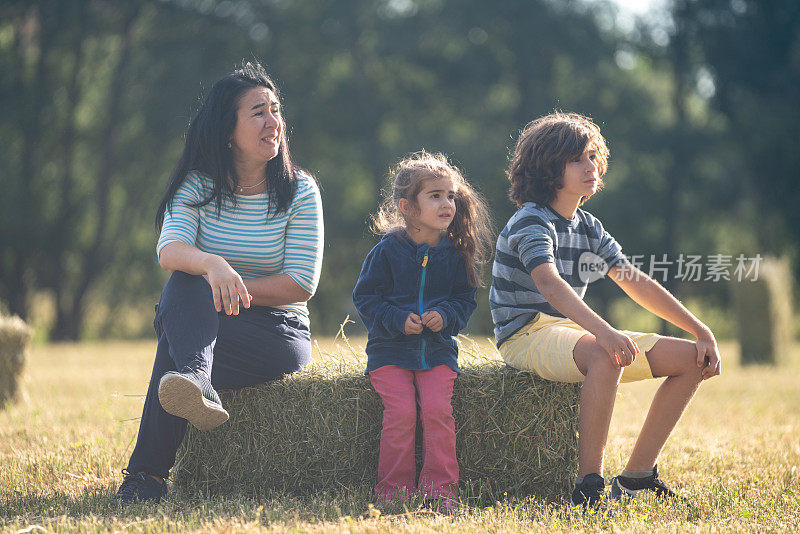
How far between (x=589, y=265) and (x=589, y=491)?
978 millimetres

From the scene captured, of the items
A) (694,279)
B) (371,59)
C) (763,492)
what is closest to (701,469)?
(763,492)

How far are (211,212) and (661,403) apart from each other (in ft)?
6.51

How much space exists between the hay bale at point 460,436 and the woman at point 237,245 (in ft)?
0.76

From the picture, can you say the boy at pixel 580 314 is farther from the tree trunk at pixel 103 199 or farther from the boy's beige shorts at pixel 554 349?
the tree trunk at pixel 103 199

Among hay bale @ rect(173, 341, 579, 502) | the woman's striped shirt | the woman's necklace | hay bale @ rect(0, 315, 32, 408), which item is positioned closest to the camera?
hay bale @ rect(173, 341, 579, 502)

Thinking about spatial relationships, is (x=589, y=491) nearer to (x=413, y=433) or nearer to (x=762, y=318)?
(x=413, y=433)

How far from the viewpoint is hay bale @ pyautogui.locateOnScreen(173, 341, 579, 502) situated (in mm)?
3324

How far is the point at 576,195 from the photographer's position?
346cm

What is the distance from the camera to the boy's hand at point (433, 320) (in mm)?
3150

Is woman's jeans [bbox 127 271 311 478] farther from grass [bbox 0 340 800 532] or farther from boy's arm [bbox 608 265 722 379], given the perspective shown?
boy's arm [bbox 608 265 722 379]

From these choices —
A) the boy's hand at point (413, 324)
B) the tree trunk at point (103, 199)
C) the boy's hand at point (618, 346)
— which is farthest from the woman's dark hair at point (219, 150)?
the tree trunk at point (103, 199)

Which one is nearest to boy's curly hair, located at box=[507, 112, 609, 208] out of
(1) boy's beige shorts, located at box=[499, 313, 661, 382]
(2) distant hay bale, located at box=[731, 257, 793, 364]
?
(1) boy's beige shorts, located at box=[499, 313, 661, 382]

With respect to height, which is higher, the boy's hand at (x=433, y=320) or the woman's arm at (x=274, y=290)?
the woman's arm at (x=274, y=290)

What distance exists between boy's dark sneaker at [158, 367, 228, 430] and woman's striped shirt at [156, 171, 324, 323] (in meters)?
0.68
